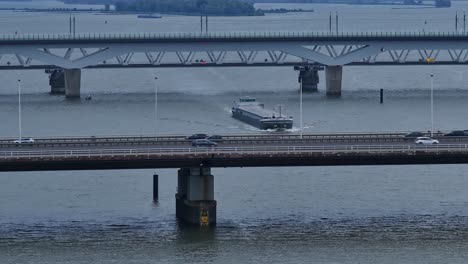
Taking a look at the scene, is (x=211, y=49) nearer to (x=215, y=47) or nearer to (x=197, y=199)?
(x=215, y=47)

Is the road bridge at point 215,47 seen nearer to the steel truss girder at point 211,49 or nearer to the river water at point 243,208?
the steel truss girder at point 211,49

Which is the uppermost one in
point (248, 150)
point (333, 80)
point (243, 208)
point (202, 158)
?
point (333, 80)

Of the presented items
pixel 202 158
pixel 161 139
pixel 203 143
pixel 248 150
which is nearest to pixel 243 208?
pixel 248 150

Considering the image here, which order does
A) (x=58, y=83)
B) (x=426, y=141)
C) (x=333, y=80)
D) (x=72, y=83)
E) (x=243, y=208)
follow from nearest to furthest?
(x=243, y=208) → (x=426, y=141) → (x=72, y=83) → (x=333, y=80) → (x=58, y=83)

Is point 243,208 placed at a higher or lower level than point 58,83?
lower

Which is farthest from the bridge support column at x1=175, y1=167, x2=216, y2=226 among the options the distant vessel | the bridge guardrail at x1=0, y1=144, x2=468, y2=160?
the distant vessel

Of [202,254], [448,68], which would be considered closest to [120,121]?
[202,254]
